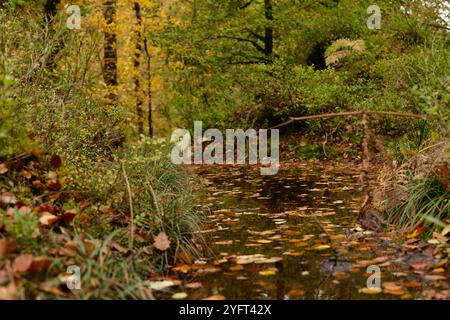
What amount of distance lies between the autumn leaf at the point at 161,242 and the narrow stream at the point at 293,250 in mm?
217

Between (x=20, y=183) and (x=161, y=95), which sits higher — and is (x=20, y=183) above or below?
below

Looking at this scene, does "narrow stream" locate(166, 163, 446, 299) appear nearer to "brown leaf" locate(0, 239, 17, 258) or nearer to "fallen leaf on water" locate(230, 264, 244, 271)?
"fallen leaf on water" locate(230, 264, 244, 271)

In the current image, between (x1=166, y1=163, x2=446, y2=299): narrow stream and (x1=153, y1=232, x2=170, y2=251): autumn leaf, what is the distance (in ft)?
0.71

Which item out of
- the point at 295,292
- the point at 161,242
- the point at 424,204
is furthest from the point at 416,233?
the point at 161,242

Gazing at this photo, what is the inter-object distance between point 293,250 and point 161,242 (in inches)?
47.3

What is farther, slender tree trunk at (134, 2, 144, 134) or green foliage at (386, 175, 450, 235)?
slender tree trunk at (134, 2, 144, 134)

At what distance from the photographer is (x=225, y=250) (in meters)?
4.64

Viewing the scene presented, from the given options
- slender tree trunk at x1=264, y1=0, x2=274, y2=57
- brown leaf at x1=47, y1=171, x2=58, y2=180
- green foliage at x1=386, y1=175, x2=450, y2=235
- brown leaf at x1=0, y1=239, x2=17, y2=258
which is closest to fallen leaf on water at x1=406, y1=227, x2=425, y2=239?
green foliage at x1=386, y1=175, x2=450, y2=235

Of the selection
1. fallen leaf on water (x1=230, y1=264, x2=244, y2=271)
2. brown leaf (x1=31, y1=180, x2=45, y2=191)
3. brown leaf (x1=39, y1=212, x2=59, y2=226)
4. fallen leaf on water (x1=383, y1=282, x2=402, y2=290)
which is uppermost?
brown leaf (x1=31, y1=180, x2=45, y2=191)

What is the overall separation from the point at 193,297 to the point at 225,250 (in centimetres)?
115

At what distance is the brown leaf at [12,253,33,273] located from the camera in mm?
2924

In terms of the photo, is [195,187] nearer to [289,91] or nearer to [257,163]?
[257,163]
